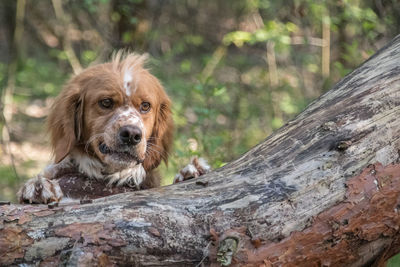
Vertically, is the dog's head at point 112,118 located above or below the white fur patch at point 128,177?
above

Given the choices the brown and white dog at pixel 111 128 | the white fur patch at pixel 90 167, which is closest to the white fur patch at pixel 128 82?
the brown and white dog at pixel 111 128

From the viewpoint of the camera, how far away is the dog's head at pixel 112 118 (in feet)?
13.6

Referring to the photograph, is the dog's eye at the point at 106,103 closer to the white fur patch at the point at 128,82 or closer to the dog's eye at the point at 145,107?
the white fur patch at the point at 128,82

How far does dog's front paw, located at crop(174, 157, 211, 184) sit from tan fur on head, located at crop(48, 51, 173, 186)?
1.22 feet

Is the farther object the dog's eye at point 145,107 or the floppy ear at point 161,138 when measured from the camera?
the floppy ear at point 161,138

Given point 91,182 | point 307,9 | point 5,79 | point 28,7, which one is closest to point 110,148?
point 91,182

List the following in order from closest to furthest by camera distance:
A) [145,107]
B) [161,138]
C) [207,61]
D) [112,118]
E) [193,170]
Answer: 1. [193,170]
2. [112,118]
3. [145,107]
4. [161,138]
5. [207,61]

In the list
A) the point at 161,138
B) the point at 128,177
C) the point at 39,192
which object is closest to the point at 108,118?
the point at 128,177

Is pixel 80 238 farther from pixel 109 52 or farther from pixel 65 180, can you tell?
pixel 109 52

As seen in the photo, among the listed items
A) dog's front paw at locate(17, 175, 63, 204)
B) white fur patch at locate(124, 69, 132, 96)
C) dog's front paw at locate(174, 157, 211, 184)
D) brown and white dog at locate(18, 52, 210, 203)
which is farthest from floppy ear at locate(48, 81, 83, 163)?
dog's front paw at locate(174, 157, 211, 184)

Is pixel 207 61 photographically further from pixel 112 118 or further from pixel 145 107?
pixel 112 118

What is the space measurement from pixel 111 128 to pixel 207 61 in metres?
4.21

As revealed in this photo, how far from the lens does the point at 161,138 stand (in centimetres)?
477

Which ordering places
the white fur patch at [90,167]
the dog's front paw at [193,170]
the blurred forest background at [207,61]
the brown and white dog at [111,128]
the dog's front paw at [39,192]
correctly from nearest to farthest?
the dog's front paw at [39,192] → the dog's front paw at [193,170] → the brown and white dog at [111,128] → the white fur patch at [90,167] → the blurred forest background at [207,61]
